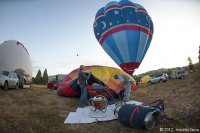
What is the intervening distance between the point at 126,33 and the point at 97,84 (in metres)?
5.56

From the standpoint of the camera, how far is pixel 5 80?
14.6m

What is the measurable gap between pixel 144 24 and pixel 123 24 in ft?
5.64

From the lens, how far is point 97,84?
12.2m

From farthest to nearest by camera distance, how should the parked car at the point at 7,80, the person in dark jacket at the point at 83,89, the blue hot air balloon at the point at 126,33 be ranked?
the blue hot air balloon at the point at 126,33 < the parked car at the point at 7,80 < the person in dark jacket at the point at 83,89

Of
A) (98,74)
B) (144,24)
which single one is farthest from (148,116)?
(144,24)

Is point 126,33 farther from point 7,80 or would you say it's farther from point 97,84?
point 7,80

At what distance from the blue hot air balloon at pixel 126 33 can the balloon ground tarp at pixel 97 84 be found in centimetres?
309

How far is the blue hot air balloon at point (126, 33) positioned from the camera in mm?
16078

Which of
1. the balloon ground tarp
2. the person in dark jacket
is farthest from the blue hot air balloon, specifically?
the person in dark jacket

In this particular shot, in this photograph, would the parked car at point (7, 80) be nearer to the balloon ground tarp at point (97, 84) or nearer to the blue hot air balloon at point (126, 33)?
the balloon ground tarp at point (97, 84)

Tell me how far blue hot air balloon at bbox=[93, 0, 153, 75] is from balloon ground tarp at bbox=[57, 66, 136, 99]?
10.1 feet

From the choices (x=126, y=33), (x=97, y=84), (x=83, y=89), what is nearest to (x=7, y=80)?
(x=97, y=84)

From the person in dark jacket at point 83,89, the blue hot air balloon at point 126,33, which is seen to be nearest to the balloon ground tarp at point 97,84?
the person in dark jacket at point 83,89

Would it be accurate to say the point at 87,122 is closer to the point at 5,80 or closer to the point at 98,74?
the point at 98,74
